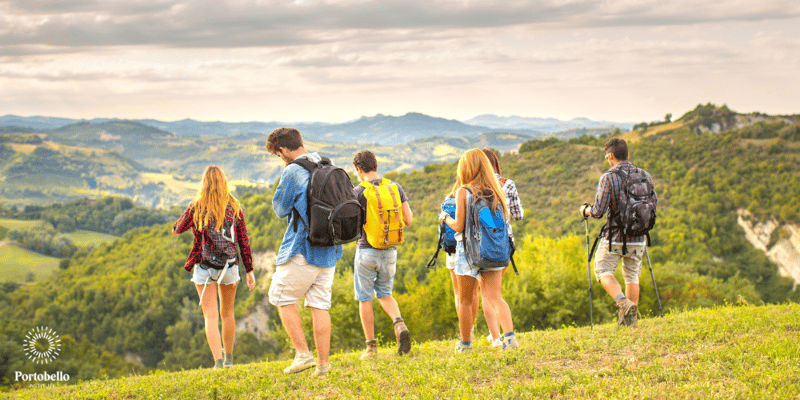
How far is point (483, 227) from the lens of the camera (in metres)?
5.21

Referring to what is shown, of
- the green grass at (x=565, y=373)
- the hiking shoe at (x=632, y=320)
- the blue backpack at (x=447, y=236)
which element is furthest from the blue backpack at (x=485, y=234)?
the hiking shoe at (x=632, y=320)

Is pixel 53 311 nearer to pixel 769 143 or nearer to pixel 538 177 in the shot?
pixel 538 177

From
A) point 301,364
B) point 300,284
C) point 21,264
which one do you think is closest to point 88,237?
point 21,264

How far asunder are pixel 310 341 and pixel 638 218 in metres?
20.1

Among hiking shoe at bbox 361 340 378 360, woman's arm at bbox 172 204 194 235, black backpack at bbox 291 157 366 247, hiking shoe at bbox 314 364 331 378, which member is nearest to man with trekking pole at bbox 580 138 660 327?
hiking shoe at bbox 361 340 378 360

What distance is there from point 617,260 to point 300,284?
12.9 feet

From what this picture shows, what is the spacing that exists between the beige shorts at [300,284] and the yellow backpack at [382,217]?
68cm

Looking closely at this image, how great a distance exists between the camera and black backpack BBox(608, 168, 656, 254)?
241 inches

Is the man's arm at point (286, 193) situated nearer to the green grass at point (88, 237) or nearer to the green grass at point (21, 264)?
the green grass at point (21, 264)

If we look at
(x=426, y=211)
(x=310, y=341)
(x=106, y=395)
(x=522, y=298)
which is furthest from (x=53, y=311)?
(x=106, y=395)

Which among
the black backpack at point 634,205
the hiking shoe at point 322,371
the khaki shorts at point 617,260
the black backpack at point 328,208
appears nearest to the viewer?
the black backpack at point 328,208

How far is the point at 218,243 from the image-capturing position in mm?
5465

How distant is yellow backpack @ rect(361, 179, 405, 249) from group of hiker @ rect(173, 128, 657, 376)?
0.01 m

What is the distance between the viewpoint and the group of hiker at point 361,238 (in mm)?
4695
